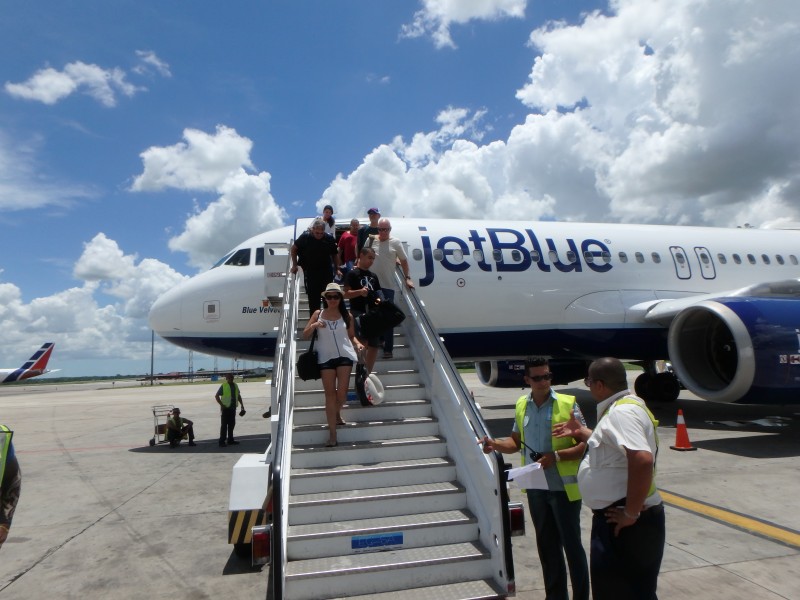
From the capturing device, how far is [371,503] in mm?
4484

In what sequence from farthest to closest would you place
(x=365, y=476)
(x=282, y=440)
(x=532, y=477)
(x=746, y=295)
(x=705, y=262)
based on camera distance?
1. (x=705, y=262)
2. (x=746, y=295)
3. (x=365, y=476)
4. (x=282, y=440)
5. (x=532, y=477)

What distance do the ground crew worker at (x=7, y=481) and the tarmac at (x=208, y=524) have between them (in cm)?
157

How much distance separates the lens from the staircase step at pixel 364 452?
5.00 metres

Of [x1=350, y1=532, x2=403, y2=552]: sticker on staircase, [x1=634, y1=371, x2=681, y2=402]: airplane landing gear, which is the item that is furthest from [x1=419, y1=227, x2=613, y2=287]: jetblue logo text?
[x1=350, y1=532, x2=403, y2=552]: sticker on staircase

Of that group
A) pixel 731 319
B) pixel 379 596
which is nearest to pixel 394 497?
pixel 379 596

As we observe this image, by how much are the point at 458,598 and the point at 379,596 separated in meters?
0.53

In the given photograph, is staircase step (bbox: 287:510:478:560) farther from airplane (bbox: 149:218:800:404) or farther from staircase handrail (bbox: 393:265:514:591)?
airplane (bbox: 149:218:800:404)

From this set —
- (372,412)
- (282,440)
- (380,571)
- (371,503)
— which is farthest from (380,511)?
(372,412)

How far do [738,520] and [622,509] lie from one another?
3756 mm

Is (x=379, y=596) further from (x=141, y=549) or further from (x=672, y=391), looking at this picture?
(x=672, y=391)

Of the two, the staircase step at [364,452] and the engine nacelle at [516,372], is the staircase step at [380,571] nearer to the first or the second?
the staircase step at [364,452]

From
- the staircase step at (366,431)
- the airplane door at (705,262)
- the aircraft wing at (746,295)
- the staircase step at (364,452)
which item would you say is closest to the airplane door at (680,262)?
the airplane door at (705,262)

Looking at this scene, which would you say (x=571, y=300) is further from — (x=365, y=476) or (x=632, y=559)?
(x=632, y=559)

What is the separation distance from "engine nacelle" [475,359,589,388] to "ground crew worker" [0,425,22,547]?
37.9 feet
